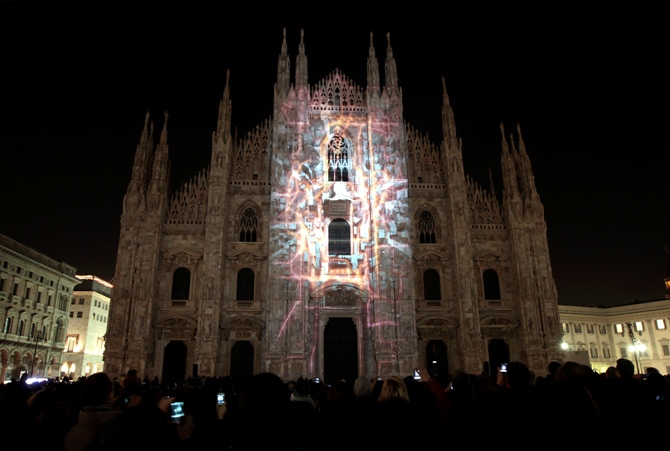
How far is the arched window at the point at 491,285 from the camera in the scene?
35250 millimetres

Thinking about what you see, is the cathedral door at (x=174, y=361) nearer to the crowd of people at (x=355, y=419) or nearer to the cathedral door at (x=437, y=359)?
the cathedral door at (x=437, y=359)

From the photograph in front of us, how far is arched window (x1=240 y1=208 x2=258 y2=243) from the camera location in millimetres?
35125

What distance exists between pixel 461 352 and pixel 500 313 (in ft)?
14.0

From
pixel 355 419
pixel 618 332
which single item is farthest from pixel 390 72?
pixel 618 332

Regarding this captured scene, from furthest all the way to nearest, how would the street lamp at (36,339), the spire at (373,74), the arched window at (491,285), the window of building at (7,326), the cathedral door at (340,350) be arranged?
the street lamp at (36,339) → the window of building at (7,326) → the spire at (373,74) → the arched window at (491,285) → the cathedral door at (340,350)

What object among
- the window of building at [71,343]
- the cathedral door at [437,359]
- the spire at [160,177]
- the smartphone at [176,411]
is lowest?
the smartphone at [176,411]

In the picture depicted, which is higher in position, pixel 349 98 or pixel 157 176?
pixel 349 98

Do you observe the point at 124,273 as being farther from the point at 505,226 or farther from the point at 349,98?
the point at 505,226

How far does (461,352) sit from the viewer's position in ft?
107

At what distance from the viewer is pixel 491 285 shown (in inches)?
1398

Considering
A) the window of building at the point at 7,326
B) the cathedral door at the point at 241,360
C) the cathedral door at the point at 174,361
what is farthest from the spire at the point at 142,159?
the window of building at the point at 7,326

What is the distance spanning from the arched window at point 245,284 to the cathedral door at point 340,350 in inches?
227

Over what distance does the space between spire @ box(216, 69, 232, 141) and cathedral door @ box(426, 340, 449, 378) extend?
20.5 m

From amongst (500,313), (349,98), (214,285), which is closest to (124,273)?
(214,285)
